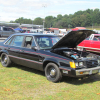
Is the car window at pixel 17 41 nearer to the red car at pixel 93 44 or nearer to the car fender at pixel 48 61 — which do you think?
the car fender at pixel 48 61

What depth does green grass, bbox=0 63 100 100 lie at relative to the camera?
12.9 feet

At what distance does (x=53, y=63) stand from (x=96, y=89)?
155 centimetres

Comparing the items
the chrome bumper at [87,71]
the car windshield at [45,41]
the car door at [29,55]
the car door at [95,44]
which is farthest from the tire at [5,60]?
the car door at [95,44]

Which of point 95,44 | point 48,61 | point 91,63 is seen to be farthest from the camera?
point 95,44

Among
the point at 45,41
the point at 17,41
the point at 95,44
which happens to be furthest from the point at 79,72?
the point at 95,44

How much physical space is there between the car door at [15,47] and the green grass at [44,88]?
0.83 meters

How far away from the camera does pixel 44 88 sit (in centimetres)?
450

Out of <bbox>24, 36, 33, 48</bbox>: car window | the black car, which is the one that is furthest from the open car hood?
<bbox>24, 36, 33, 48</bbox>: car window

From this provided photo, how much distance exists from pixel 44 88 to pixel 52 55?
1127mm

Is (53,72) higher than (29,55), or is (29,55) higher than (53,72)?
(29,55)

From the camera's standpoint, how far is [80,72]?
4.54 m

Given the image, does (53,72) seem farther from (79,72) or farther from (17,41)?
(17,41)

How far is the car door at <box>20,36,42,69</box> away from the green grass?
0.48 metres

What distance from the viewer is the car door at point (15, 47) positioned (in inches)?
247
